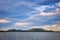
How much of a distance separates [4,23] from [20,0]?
50 centimetres

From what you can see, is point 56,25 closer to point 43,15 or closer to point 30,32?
point 43,15

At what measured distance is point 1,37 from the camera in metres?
1.71

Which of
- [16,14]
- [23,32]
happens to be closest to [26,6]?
[16,14]

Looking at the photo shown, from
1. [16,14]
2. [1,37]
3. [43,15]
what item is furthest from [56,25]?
[1,37]

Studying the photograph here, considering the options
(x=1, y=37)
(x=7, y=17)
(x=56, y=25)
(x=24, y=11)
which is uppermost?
(x=24, y=11)

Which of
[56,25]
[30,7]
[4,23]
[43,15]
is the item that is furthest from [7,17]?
[56,25]

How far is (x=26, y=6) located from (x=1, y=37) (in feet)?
2.37

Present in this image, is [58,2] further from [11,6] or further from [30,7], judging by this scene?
[11,6]

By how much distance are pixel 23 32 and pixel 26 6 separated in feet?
1.54

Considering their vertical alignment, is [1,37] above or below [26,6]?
below

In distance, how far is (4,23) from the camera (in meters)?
1.71

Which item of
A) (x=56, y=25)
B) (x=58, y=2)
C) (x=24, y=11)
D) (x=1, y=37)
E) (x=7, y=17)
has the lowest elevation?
(x=1, y=37)

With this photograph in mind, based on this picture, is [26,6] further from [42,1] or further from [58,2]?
[58,2]

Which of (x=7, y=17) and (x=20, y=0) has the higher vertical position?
(x=20, y=0)
